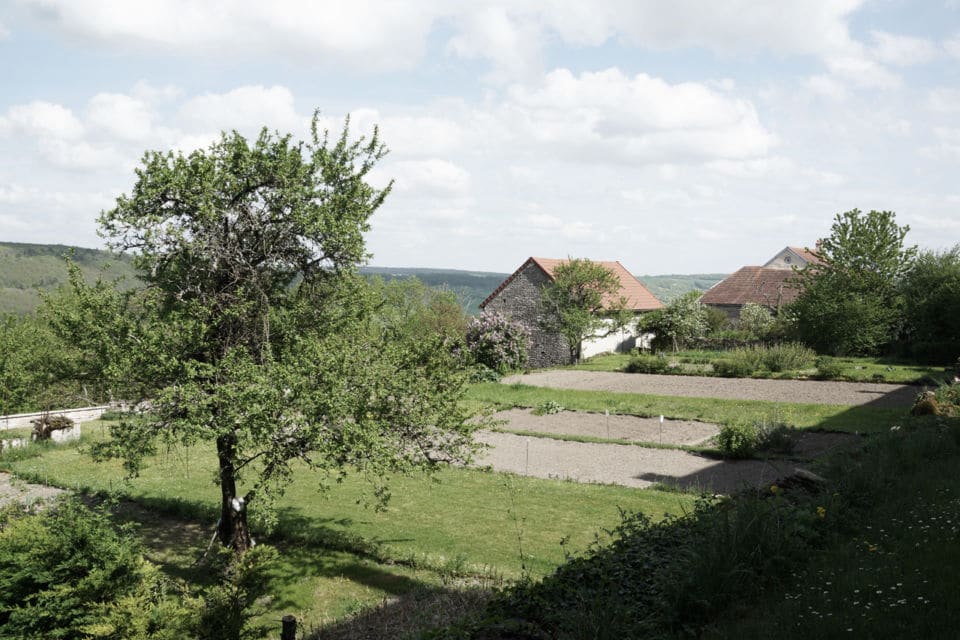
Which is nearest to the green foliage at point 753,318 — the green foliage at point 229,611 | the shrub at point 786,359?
the shrub at point 786,359

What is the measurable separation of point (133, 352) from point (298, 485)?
7963mm

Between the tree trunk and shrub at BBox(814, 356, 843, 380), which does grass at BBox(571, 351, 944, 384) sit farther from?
the tree trunk

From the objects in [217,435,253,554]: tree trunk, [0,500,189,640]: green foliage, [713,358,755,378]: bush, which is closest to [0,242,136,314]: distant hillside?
[713,358,755,378]: bush

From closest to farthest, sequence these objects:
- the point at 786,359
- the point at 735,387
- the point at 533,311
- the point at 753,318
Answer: the point at 735,387 < the point at 786,359 < the point at 533,311 < the point at 753,318

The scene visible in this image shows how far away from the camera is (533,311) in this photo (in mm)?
45688

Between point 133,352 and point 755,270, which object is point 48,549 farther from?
point 755,270

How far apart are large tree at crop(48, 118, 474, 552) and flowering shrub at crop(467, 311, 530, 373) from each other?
2769cm

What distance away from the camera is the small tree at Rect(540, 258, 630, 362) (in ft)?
137

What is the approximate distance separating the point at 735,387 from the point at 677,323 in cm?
1299

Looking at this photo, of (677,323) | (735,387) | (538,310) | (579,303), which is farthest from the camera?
(538,310)

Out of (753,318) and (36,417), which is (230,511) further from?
(753,318)

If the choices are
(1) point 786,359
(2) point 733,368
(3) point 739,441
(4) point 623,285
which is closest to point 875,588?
(3) point 739,441

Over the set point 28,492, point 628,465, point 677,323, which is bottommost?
point 28,492

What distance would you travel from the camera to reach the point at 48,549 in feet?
26.9
